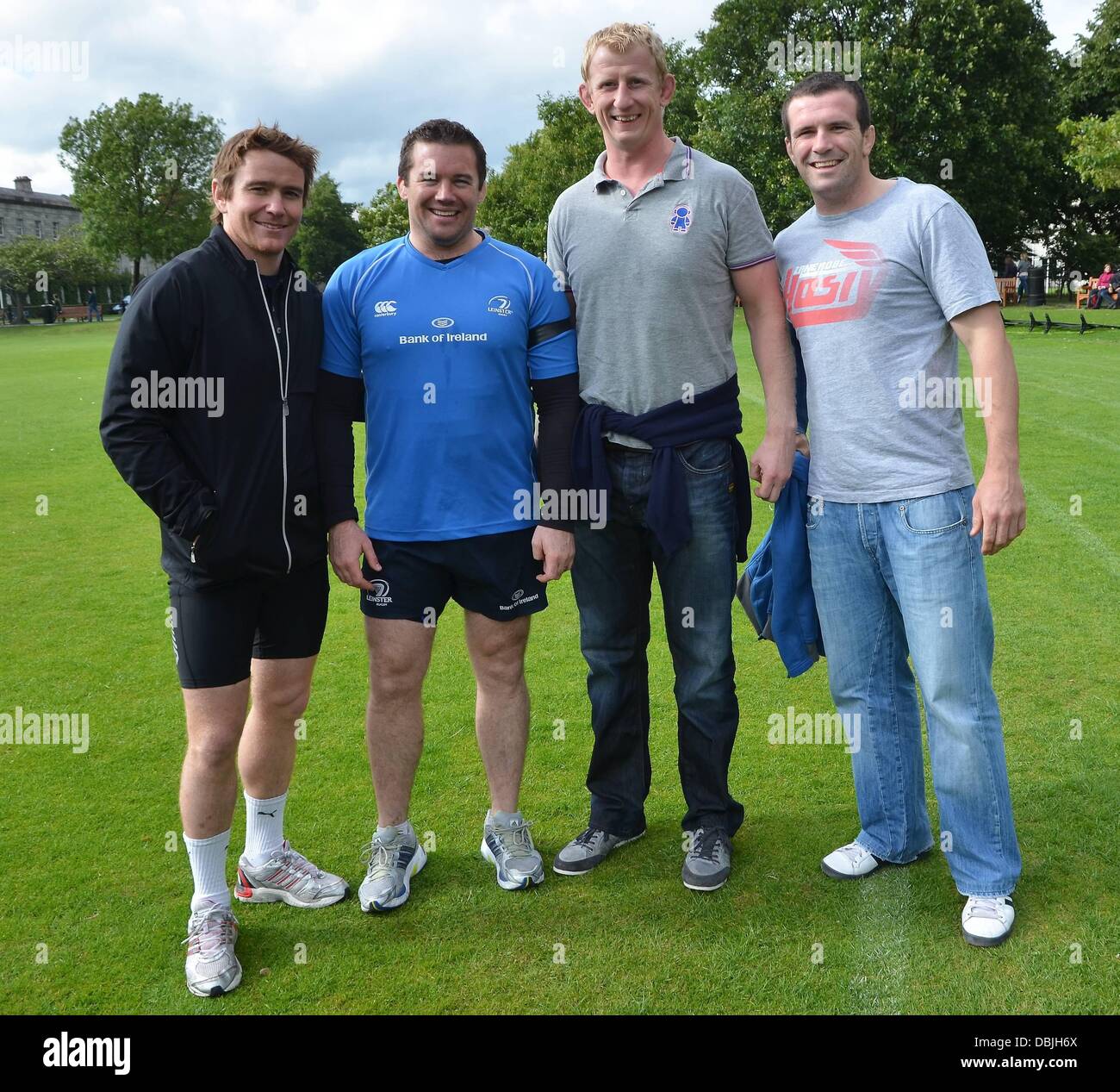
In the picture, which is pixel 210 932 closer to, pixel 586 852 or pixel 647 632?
pixel 586 852

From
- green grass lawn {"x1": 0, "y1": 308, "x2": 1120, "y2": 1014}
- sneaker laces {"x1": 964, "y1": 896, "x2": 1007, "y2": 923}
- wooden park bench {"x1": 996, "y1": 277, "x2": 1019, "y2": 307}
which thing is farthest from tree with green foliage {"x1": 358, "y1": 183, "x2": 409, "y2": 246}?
sneaker laces {"x1": 964, "y1": 896, "x2": 1007, "y2": 923}

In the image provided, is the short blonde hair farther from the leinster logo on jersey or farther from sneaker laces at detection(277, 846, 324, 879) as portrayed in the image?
sneaker laces at detection(277, 846, 324, 879)

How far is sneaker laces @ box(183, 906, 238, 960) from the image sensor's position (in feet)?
10.8

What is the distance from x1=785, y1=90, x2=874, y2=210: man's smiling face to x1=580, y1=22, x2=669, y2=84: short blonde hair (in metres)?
0.50

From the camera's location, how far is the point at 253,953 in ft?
11.3

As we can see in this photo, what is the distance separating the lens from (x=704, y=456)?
3701 mm

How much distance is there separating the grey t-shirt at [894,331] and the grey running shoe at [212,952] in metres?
2.49

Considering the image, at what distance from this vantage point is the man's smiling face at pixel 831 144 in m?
3.34

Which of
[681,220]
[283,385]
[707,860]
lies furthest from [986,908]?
[283,385]

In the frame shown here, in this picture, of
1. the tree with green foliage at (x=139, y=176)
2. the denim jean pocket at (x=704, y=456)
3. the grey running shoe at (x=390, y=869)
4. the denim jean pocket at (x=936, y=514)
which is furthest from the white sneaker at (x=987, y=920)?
the tree with green foliage at (x=139, y=176)

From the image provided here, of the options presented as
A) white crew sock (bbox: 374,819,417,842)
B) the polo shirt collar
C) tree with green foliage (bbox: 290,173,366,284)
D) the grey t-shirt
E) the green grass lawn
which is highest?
tree with green foliage (bbox: 290,173,366,284)

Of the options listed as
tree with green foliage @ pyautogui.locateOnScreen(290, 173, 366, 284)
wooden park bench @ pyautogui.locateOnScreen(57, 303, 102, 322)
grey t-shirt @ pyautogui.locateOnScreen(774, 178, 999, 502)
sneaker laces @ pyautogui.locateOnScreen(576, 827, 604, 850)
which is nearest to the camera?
grey t-shirt @ pyautogui.locateOnScreen(774, 178, 999, 502)

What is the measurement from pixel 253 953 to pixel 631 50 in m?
3.27
